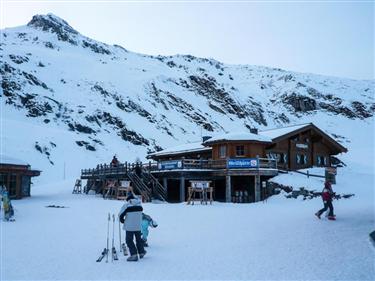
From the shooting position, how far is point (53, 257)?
10.1 m

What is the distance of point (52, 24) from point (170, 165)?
12436 cm

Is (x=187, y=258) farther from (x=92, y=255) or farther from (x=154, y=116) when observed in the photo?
(x=154, y=116)

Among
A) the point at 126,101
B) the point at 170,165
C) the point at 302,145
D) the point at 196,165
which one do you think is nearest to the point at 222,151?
the point at 196,165

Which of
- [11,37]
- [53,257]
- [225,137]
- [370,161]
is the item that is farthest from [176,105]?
[53,257]

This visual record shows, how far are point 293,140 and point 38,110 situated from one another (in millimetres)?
47858

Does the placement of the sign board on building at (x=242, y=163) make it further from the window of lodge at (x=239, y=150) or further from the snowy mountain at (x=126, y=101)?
the snowy mountain at (x=126, y=101)

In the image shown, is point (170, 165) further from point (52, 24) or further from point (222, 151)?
point (52, 24)

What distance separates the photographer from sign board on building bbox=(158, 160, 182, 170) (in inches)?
1115

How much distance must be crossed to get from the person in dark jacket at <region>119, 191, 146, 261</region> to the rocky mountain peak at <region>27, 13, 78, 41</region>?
130207mm

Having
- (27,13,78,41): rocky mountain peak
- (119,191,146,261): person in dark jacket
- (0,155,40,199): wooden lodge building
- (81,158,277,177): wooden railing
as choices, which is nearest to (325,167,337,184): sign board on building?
(81,158,277,177): wooden railing

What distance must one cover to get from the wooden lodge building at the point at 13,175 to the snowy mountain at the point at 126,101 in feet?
54.8

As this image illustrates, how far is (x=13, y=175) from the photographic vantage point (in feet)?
100

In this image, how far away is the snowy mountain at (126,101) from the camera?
61.6 meters

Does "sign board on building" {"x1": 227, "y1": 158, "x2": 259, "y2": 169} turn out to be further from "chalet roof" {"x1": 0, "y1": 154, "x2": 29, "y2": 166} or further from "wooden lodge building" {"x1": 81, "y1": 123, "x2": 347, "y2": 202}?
"chalet roof" {"x1": 0, "y1": 154, "x2": 29, "y2": 166}
